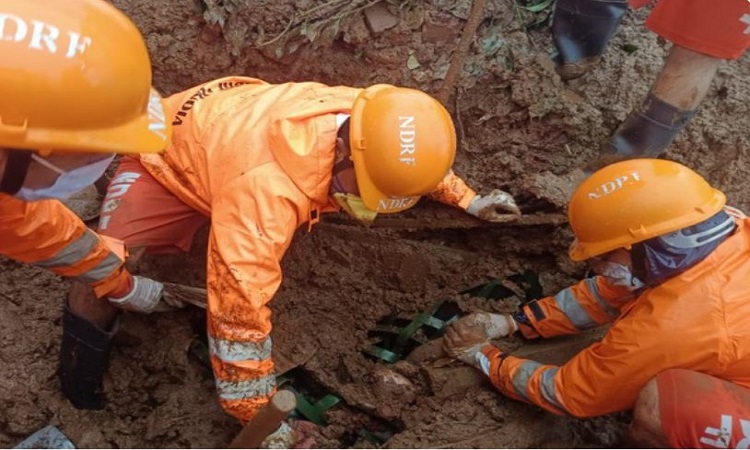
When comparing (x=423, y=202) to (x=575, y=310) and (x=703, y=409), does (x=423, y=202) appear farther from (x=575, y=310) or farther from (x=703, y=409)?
(x=703, y=409)

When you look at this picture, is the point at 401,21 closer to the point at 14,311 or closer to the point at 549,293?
the point at 549,293

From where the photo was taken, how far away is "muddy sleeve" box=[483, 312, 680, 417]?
8.32ft

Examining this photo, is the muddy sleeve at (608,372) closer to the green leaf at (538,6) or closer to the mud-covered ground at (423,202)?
the mud-covered ground at (423,202)

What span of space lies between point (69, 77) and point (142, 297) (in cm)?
142

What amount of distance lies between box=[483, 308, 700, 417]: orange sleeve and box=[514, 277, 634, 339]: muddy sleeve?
0.37 m

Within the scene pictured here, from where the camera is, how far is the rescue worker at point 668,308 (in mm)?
2463

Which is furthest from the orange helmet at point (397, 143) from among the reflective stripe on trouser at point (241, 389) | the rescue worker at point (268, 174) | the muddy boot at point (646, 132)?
the muddy boot at point (646, 132)

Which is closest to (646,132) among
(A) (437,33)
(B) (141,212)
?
(A) (437,33)

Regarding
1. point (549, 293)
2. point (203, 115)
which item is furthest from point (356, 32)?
point (549, 293)

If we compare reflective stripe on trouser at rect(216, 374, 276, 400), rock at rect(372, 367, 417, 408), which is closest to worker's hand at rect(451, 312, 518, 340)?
rock at rect(372, 367, 417, 408)

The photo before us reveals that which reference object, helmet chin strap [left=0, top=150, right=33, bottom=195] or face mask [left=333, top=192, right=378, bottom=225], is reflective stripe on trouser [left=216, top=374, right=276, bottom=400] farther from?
helmet chin strap [left=0, top=150, right=33, bottom=195]

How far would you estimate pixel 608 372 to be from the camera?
262 cm

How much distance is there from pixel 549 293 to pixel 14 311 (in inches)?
112

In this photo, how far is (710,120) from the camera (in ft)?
12.9
